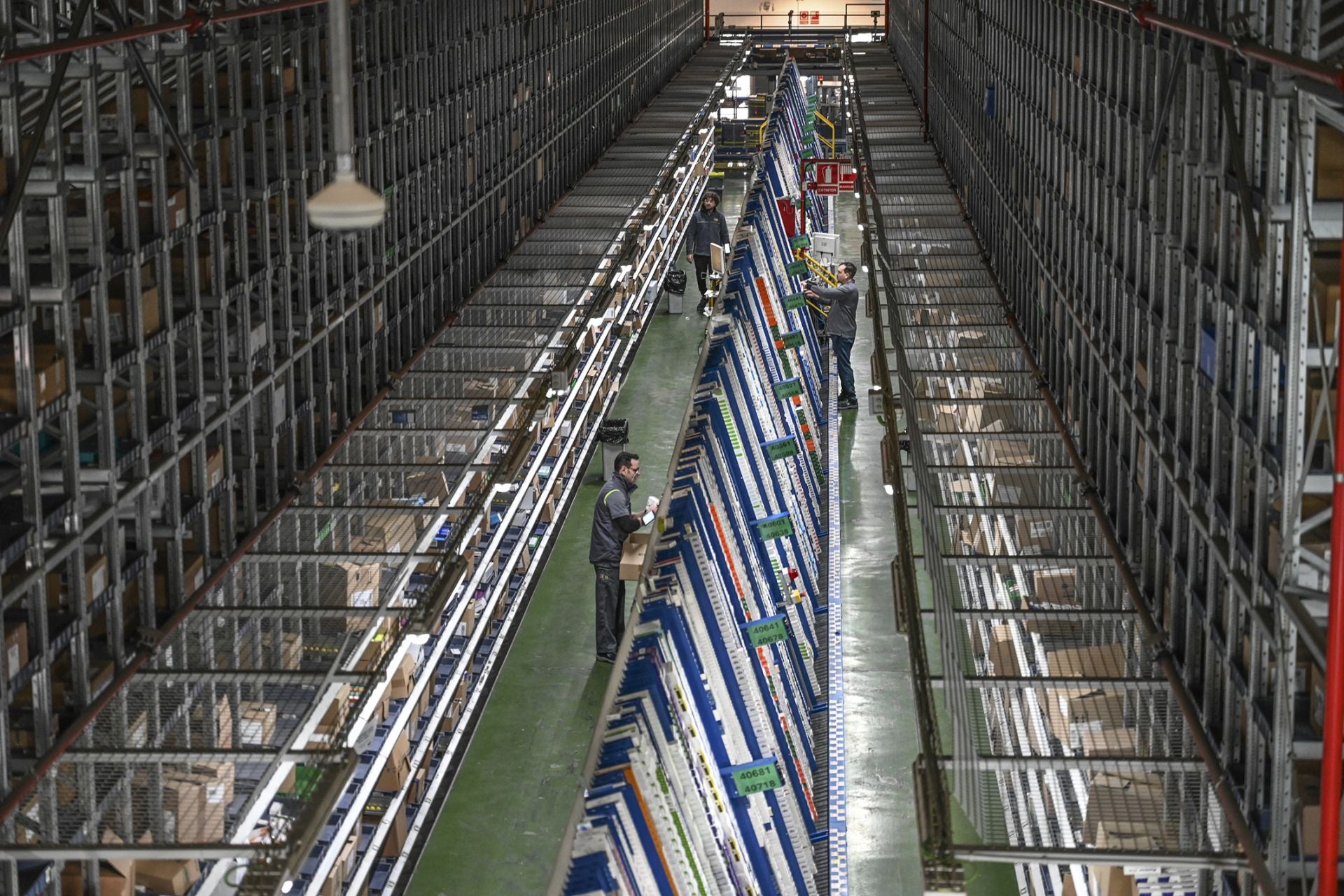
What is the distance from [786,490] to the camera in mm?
11828

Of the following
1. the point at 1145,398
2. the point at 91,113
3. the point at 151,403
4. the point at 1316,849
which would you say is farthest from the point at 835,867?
the point at 91,113

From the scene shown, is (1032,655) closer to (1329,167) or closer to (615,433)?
(1329,167)

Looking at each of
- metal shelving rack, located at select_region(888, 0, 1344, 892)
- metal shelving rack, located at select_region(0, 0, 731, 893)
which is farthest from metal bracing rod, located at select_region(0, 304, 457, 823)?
metal shelving rack, located at select_region(888, 0, 1344, 892)

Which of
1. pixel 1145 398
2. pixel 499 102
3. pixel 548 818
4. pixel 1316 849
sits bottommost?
pixel 548 818

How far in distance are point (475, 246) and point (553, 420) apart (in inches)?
123

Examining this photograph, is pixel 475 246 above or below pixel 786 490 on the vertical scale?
above

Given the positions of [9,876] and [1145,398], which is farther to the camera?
[1145,398]

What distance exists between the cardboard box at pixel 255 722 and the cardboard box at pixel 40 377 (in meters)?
1.46

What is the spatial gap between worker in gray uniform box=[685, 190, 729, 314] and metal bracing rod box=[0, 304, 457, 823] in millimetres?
10030

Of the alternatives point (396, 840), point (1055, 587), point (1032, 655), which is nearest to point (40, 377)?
point (396, 840)

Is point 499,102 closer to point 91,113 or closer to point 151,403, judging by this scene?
point 151,403

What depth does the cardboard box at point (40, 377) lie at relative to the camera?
6.21m

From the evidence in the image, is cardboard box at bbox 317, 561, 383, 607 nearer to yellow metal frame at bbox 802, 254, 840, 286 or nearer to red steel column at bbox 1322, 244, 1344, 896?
red steel column at bbox 1322, 244, 1344, 896

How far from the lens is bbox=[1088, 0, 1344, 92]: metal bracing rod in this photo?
184 inches
